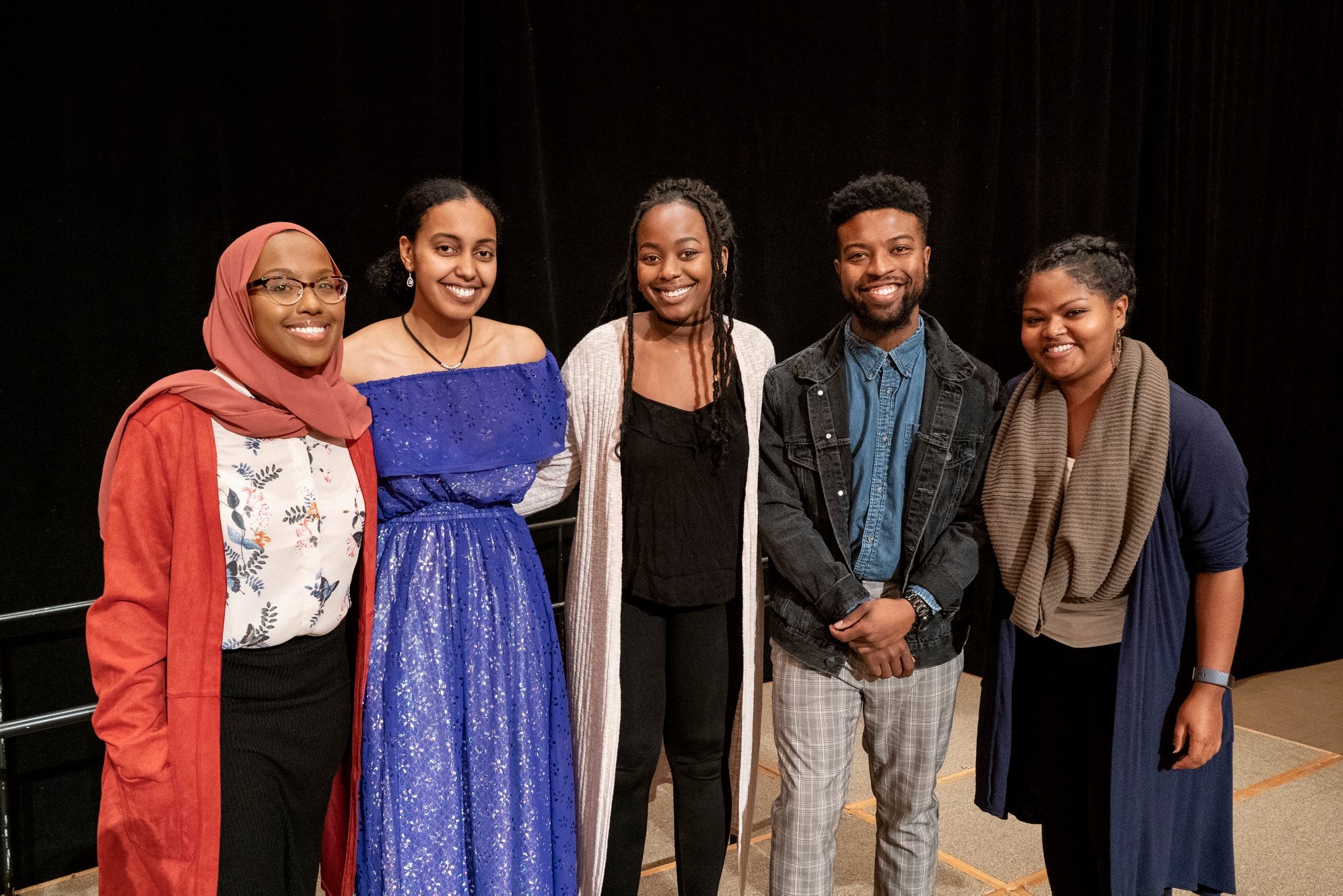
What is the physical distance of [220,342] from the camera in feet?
5.35

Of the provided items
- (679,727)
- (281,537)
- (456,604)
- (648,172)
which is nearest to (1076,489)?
(679,727)

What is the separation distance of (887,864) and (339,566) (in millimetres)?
1218

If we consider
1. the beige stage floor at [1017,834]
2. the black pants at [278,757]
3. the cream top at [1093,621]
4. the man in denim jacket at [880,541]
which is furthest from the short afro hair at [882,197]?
the beige stage floor at [1017,834]

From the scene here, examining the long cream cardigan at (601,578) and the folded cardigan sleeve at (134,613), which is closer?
the folded cardigan sleeve at (134,613)

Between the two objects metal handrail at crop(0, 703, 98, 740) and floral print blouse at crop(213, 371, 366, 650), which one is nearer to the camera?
floral print blouse at crop(213, 371, 366, 650)

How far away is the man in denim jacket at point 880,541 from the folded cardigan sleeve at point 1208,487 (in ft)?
1.21

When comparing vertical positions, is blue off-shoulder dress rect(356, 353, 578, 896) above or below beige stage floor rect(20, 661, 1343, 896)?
above

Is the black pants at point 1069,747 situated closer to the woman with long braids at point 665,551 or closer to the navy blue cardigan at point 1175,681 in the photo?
the navy blue cardigan at point 1175,681

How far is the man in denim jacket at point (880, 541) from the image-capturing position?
6.69ft

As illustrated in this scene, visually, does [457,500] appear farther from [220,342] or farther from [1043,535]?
[1043,535]

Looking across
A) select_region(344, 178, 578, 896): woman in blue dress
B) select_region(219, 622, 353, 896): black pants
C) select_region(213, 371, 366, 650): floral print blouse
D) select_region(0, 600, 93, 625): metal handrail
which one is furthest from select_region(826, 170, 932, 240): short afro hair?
select_region(0, 600, 93, 625): metal handrail

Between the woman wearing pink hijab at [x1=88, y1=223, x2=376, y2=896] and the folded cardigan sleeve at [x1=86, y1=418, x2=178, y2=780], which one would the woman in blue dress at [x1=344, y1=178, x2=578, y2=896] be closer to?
the woman wearing pink hijab at [x1=88, y1=223, x2=376, y2=896]

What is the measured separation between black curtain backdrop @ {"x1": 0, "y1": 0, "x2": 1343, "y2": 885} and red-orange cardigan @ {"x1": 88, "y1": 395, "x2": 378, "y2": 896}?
1.38 m

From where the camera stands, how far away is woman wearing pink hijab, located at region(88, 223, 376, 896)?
4.98 feet
